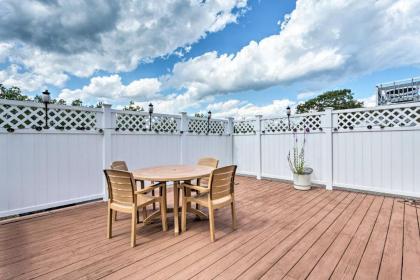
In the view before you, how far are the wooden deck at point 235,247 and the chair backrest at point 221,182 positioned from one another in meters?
0.50

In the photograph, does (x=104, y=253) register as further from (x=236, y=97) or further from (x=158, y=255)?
(x=236, y=97)

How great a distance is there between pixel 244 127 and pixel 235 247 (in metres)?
4.68

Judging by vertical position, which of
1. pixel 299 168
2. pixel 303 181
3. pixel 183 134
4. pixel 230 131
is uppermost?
pixel 230 131

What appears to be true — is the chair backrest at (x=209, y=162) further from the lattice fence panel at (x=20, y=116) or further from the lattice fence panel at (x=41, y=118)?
the lattice fence panel at (x=20, y=116)

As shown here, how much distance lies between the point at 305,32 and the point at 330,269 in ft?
19.0

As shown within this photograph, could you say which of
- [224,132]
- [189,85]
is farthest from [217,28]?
[224,132]

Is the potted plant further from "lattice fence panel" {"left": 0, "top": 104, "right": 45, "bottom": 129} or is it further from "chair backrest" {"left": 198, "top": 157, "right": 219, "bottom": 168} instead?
"lattice fence panel" {"left": 0, "top": 104, "right": 45, "bottom": 129}

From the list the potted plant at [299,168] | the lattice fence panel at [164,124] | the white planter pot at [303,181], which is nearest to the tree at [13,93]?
the lattice fence panel at [164,124]

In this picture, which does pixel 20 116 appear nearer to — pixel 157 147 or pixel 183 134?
pixel 157 147

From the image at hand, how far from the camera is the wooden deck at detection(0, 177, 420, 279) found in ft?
5.32

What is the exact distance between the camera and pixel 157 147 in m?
4.75

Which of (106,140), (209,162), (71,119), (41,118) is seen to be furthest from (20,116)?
(209,162)

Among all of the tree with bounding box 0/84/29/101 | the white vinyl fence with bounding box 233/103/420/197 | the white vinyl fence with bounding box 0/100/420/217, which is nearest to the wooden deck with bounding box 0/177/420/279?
the white vinyl fence with bounding box 0/100/420/217

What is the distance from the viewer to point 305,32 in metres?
5.37
